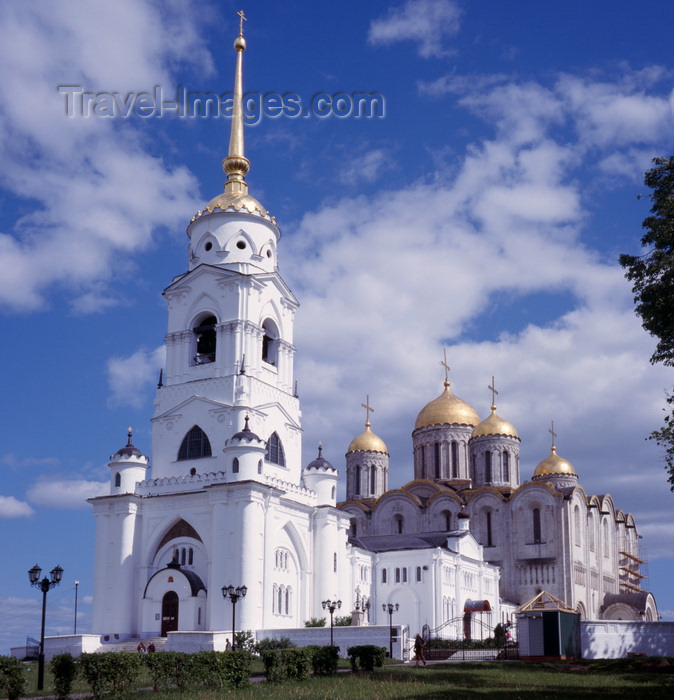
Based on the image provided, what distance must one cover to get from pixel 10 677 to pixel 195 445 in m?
18.7

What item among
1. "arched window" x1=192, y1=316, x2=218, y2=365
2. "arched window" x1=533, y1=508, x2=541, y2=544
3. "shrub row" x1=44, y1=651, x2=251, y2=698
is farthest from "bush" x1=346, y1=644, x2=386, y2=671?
"arched window" x1=533, y1=508, x2=541, y2=544

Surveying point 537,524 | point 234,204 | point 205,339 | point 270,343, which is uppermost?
point 234,204

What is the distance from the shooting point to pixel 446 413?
57312 mm

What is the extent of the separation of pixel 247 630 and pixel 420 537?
1822 cm

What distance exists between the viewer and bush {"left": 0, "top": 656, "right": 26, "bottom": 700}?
55.9 feet

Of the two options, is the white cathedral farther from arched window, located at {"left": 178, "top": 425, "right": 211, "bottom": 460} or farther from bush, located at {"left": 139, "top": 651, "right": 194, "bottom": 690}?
bush, located at {"left": 139, "top": 651, "right": 194, "bottom": 690}

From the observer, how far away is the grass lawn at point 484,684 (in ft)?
55.9

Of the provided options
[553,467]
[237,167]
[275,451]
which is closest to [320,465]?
[275,451]

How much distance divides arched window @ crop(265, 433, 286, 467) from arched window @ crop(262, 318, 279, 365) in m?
3.35

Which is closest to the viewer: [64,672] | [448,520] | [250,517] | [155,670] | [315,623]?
[64,672]

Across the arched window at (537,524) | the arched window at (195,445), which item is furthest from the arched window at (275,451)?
the arched window at (537,524)

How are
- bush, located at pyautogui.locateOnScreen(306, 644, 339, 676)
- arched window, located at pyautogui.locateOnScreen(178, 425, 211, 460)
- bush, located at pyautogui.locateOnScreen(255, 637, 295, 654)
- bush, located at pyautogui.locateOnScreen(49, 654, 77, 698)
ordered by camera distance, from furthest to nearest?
arched window, located at pyautogui.locateOnScreen(178, 425, 211, 460), bush, located at pyautogui.locateOnScreen(255, 637, 295, 654), bush, located at pyautogui.locateOnScreen(306, 644, 339, 676), bush, located at pyautogui.locateOnScreen(49, 654, 77, 698)

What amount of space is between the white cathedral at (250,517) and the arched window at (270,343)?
5 cm

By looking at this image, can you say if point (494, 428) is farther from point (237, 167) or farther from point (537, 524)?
point (237, 167)
